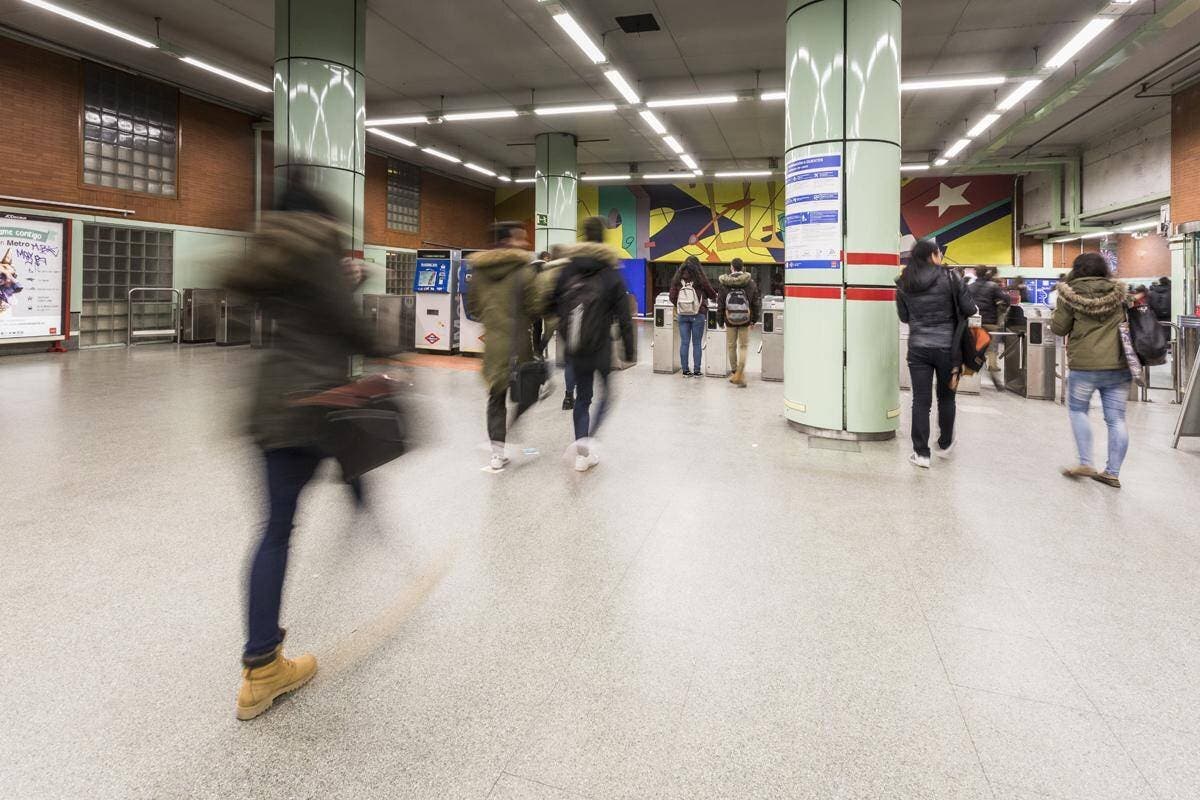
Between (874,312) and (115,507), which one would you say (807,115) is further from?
(115,507)

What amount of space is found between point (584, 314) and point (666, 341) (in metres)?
5.62

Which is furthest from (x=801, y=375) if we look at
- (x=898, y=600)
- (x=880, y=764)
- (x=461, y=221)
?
(x=461, y=221)

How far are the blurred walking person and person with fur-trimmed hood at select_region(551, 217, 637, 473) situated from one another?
2084 mm

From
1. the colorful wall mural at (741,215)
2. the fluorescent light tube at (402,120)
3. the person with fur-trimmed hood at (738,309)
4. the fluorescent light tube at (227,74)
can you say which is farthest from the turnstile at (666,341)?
the colorful wall mural at (741,215)

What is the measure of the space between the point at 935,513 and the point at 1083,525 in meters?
0.69

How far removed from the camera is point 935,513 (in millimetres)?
3395

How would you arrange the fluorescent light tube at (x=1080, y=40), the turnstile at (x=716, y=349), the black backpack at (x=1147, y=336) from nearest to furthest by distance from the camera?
the black backpack at (x=1147, y=336) < the fluorescent light tube at (x=1080, y=40) < the turnstile at (x=716, y=349)

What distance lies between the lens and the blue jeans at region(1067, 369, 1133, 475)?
3875 mm

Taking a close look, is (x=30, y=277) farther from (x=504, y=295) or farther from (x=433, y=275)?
(x=504, y=295)

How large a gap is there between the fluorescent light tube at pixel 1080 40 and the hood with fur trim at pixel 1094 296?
6065 mm

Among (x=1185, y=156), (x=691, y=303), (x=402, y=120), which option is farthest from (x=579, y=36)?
(x=1185, y=156)

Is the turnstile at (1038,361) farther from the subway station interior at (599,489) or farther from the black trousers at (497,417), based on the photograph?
the black trousers at (497,417)

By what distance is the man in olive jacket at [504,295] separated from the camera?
369 centimetres

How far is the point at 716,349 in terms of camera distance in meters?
9.05
